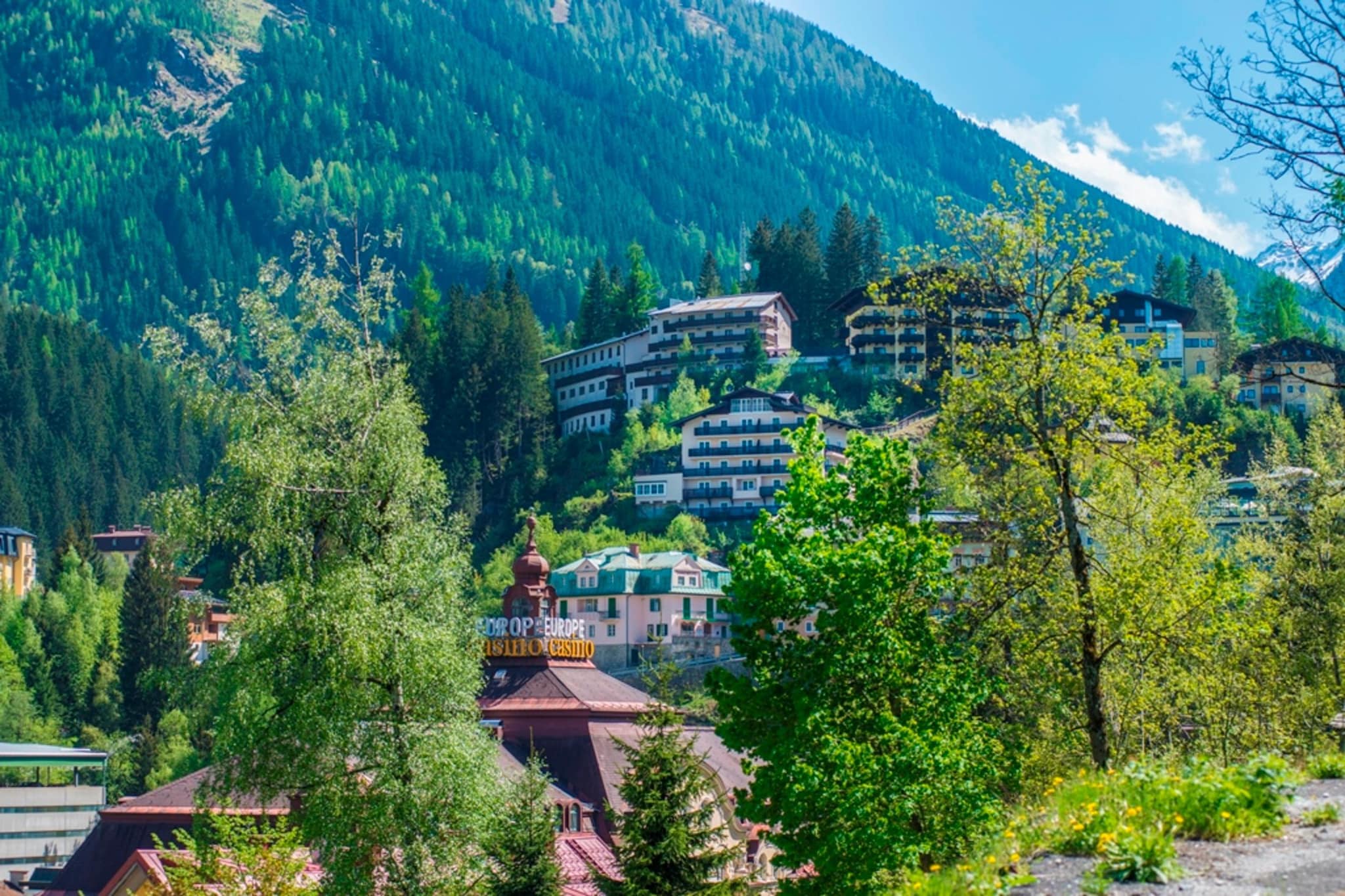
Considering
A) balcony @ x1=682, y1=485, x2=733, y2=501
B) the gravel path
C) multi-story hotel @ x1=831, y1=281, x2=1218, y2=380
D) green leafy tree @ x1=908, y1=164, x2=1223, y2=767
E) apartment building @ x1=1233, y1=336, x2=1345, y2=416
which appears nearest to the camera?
the gravel path

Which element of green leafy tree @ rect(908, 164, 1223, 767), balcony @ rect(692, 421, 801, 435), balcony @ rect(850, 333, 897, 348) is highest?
balcony @ rect(850, 333, 897, 348)

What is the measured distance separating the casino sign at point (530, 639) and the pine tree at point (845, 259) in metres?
109

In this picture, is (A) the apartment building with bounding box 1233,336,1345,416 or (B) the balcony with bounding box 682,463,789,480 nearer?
(A) the apartment building with bounding box 1233,336,1345,416

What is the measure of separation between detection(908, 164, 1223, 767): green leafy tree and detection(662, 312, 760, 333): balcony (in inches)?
5770

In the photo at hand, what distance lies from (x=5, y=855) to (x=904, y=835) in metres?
95.8

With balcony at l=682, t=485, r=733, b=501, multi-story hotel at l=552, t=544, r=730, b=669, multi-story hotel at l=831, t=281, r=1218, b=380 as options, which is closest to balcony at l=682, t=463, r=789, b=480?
balcony at l=682, t=485, r=733, b=501

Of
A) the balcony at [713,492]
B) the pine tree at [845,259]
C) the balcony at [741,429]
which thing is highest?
the pine tree at [845,259]

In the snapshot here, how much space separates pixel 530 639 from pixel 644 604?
A: 5964cm

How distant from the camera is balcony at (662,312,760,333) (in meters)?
181

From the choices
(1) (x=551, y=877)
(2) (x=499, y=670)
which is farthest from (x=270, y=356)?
(2) (x=499, y=670)

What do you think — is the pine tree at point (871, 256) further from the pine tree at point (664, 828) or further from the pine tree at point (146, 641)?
the pine tree at point (664, 828)

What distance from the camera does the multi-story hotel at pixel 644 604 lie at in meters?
Result: 138

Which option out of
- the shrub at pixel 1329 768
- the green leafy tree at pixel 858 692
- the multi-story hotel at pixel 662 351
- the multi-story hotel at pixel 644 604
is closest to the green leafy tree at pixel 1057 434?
the green leafy tree at pixel 858 692

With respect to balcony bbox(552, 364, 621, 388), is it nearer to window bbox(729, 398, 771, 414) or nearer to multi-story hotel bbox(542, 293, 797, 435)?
multi-story hotel bbox(542, 293, 797, 435)
